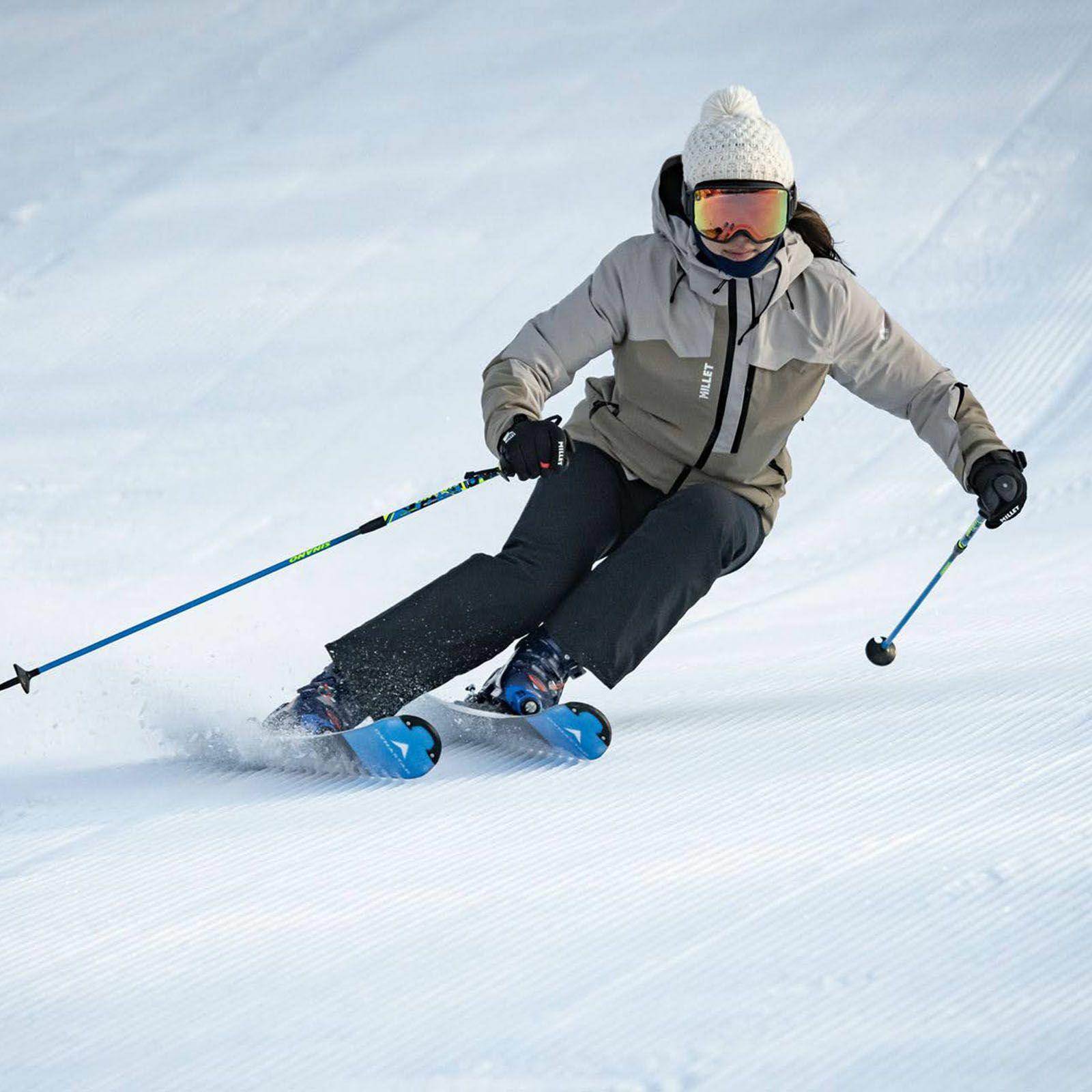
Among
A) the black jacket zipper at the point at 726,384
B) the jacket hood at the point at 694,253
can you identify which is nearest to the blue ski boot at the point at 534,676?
the black jacket zipper at the point at 726,384

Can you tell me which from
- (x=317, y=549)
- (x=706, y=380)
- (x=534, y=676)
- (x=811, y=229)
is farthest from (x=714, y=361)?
(x=317, y=549)

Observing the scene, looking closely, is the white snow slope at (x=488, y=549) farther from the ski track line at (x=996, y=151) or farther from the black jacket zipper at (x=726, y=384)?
the black jacket zipper at (x=726, y=384)

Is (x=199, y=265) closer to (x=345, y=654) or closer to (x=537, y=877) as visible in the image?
(x=345, y=654)

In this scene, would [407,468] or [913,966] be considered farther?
[407,468]

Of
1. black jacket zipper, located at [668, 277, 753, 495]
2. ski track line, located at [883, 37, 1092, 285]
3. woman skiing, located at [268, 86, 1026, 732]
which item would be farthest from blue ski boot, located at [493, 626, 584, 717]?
ski track line, located at [883, 37, 1092, 285]

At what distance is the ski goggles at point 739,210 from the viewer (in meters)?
2.16

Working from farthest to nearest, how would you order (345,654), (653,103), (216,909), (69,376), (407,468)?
(653,103) → (69,376) → (407,468) → (345,654) → (216,909)

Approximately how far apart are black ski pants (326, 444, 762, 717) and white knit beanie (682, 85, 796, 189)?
1.60 feet

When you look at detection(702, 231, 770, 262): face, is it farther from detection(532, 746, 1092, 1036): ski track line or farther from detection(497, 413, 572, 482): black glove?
detection(532, 746, 1092, 1036): ski track line

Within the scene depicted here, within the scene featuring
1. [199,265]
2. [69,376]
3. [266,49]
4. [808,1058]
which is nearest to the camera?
[808,1058]

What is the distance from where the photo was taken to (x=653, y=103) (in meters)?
6.50

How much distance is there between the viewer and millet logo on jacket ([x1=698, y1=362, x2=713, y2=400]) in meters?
2.28

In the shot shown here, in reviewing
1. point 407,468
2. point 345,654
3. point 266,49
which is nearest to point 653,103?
point 266,49

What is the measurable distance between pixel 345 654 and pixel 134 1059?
0.92 meters
